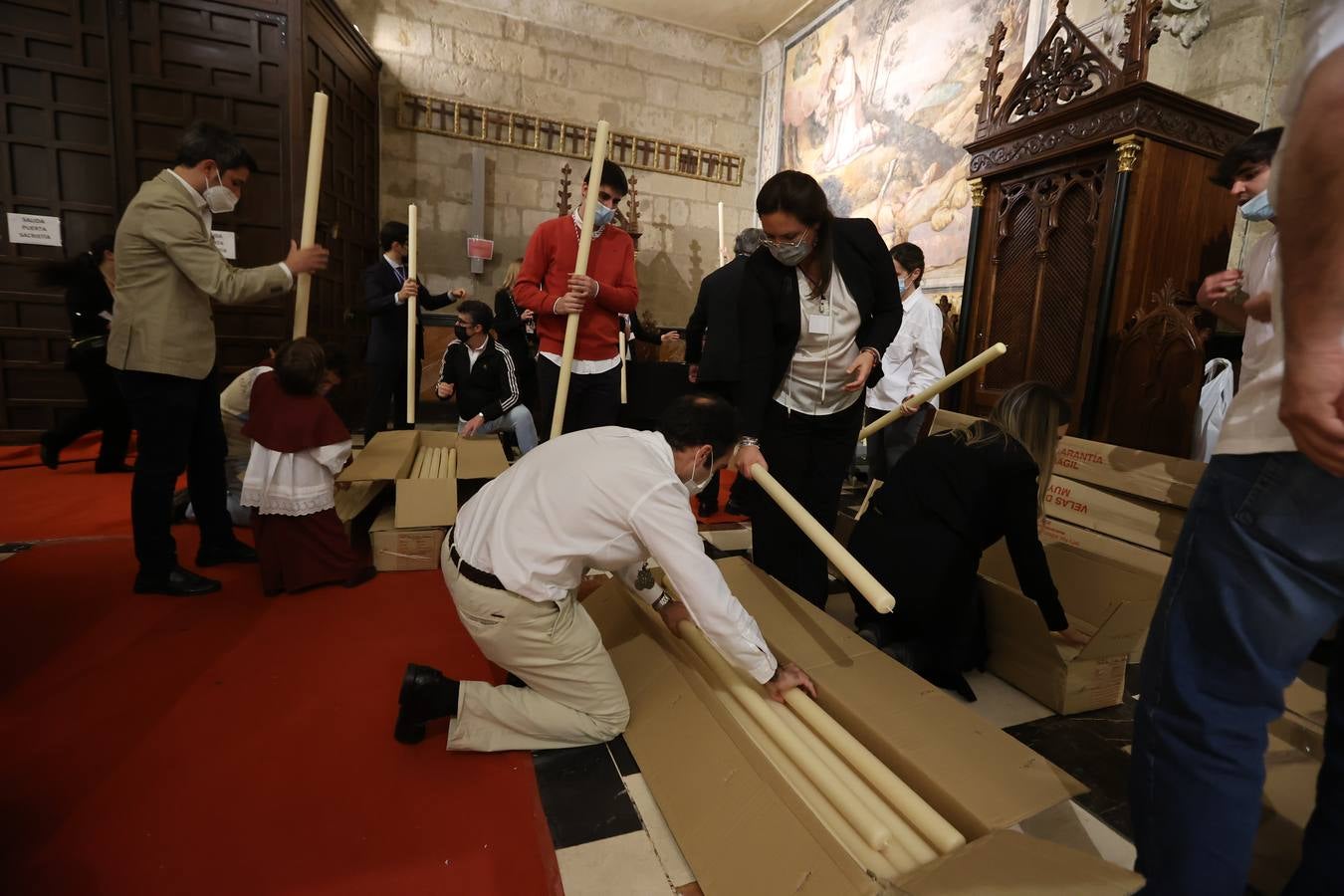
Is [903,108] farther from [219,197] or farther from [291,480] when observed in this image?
[291,480]

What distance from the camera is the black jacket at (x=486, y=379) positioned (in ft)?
13.5

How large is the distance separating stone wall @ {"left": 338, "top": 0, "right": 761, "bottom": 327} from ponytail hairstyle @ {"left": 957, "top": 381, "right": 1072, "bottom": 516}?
21.6 feet

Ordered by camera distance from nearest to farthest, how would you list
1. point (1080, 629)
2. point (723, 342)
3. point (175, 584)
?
point (1080, 629) < point (723, 342) < point (175, 584)

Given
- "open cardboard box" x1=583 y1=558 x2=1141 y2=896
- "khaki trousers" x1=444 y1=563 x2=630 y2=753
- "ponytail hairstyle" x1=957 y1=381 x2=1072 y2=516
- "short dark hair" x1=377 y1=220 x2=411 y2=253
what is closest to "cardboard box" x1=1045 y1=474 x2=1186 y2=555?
"ponytail hairstyle" x1=957 y1=381 x2=1072 y2=516

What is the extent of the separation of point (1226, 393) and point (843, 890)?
10.2 ft

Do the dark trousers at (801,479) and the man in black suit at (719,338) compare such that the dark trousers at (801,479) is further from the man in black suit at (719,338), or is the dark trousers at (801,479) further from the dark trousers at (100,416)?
the dark trousers at (100,416)

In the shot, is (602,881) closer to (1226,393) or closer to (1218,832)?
(1218,832)

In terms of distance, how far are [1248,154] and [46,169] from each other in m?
7.09

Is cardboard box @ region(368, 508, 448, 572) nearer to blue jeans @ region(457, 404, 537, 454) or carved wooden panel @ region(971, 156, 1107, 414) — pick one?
blue jeans @ region(457, 404, 537, 454)

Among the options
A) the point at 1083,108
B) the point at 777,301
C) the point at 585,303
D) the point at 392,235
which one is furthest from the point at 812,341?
the point at 392,235

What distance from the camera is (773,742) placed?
1437 mm

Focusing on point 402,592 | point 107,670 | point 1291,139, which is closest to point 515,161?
point 402,592

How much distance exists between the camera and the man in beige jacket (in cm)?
218

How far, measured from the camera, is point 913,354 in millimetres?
3760
